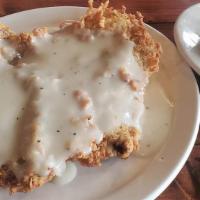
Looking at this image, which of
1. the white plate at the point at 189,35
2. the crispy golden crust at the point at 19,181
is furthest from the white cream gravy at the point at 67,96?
the white plate at the point at 189,35

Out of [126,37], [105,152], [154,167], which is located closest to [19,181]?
[105,152]

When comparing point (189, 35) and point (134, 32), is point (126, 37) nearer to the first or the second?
point (134, 32)

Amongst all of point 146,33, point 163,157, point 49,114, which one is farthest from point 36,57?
point 163,157

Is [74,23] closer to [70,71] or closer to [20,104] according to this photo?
[70,71]

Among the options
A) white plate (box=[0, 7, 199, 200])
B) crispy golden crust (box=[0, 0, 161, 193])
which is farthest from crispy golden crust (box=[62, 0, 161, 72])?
white plate (box=[0, 7, 199, 200])

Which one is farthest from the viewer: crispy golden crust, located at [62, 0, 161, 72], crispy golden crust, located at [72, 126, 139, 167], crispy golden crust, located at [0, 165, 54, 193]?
crispy golden crust, located at [62, 0, 161, 72]

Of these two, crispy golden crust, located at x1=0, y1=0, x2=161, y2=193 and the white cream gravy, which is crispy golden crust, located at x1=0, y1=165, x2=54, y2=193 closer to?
the white cream gravy
